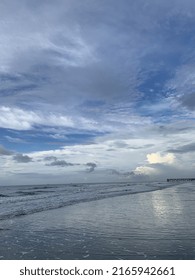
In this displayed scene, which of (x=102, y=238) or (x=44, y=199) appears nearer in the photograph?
(x=102, y=238)

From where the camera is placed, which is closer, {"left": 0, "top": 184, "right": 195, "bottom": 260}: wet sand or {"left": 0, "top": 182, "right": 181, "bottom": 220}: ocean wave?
{"left": 0, "top": 184, "right": 195, "bottom": 260}: wet sand

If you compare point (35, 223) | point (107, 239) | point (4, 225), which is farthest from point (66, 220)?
point (107, 239)

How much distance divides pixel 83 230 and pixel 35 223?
215 inches

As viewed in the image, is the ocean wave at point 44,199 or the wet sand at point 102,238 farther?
the ocean wave at point 44,199

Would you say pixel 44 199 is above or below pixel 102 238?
above
